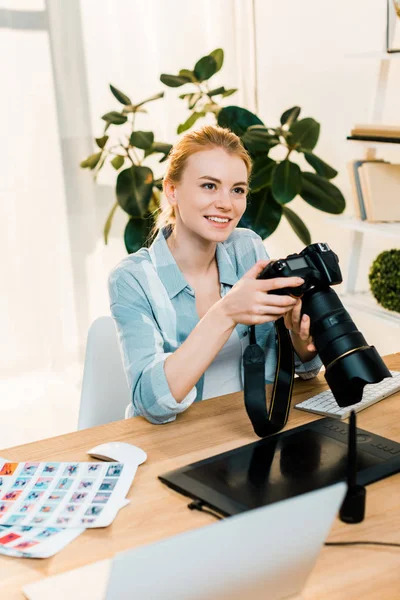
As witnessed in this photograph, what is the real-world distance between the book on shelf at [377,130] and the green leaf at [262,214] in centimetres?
39

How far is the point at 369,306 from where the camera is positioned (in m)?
2.56

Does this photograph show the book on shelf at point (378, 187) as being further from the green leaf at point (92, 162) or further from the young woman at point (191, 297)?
the green leaf at point (92, 162)

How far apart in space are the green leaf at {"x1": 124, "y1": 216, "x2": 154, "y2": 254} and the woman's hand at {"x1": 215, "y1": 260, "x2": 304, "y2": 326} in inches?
57.0

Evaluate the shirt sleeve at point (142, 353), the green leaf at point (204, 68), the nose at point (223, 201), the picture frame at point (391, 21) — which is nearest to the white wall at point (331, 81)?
the picture frame at point (391, 21)

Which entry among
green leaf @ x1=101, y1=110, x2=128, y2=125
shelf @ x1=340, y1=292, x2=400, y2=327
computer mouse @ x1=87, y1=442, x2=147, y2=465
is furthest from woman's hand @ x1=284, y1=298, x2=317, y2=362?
green leaf @ x1=101, y1=110, x2=128, y2=125

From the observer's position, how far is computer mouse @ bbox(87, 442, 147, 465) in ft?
4.03

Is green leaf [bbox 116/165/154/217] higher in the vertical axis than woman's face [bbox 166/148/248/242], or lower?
lower

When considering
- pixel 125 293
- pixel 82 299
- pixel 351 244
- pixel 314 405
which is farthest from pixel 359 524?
pixel 82 299

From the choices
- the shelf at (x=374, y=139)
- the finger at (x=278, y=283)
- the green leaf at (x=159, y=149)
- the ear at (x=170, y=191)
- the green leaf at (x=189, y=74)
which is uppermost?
the green leaf at (x=189, y=74)

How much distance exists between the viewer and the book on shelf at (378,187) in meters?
2.44

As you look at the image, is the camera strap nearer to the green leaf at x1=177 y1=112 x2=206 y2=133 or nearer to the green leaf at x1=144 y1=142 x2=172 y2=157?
the green leaf at x1=144 y1=142 x2=172 y2=157

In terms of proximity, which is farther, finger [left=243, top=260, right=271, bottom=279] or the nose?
the nose

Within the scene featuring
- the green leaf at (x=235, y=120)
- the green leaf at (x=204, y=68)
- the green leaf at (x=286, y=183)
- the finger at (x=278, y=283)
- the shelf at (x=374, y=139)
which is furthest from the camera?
the green leaf at (x=204, y=68)


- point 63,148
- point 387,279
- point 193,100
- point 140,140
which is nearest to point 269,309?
point 387,279
